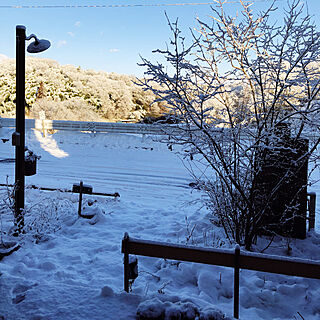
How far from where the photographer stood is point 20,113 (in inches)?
188

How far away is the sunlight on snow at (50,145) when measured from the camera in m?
13.9

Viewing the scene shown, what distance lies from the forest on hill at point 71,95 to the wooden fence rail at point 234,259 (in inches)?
906

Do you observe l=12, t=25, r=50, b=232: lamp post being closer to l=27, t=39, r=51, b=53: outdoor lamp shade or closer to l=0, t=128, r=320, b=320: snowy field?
l=27, t=39, r=51, b=53: outdoor lamp shade

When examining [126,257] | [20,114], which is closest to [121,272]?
[126,257]

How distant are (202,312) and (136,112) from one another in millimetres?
28339

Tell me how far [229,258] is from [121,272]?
166cm

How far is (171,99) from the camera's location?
3.35m

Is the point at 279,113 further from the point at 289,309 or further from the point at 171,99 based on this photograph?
the point at 289,309

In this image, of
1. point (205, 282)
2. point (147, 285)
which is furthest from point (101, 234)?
point (205, 282)

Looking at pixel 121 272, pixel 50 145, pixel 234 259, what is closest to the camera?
pixel 234 259

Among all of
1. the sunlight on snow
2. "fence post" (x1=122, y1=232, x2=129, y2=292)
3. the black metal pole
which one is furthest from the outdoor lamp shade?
the sunlight on snow

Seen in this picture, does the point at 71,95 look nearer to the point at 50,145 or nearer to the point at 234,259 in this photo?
the point at 50,145

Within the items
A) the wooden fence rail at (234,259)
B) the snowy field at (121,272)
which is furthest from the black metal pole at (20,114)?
the wooden fence rail at (234,259)

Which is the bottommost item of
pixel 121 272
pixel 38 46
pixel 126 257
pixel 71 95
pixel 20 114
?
pixel 121 272
